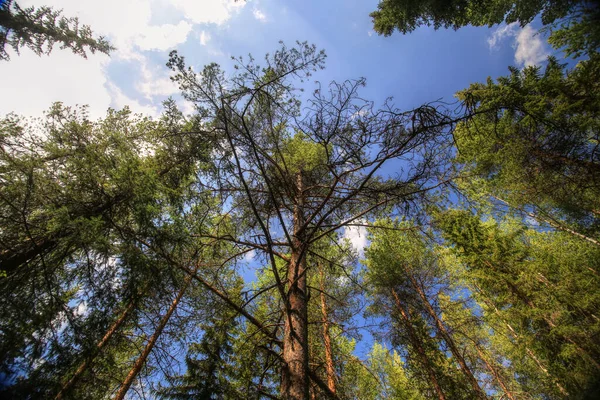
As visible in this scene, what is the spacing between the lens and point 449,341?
779cm

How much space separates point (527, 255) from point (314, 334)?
7786 mm

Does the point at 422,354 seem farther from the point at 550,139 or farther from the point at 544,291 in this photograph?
the point at 550,139

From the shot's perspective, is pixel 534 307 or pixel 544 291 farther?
pixel 534 307

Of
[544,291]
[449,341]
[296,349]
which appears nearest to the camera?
[296,349]

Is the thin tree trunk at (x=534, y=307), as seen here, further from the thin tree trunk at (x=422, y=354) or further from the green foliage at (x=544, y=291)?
the thin tree trunk at (x=422, y=354)

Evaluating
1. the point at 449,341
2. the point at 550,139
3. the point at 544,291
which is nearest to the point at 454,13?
the point at 550,139

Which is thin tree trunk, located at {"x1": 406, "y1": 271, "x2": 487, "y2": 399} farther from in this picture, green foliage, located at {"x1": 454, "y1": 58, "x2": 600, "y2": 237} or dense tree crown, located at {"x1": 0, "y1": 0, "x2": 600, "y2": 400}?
green foliage, located at {"x1": 454, "y1": 58, "x2": 600, "y2": 237}

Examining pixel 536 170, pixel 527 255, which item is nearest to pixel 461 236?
pixel 527 255

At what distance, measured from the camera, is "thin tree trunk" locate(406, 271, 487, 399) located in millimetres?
7156

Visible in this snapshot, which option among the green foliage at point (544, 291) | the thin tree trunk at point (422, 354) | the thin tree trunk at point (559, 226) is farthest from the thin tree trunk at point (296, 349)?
the thin tree trunk at point (559, 226)

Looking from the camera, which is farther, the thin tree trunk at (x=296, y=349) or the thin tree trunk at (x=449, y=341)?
the thin tree trunk at (x=449, y=341)

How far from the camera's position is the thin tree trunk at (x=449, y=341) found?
716 cm

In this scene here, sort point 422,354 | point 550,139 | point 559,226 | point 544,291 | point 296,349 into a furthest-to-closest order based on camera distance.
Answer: point 559,226 < point 422,354 < point 544,291 < point 550,139 < point 296,349

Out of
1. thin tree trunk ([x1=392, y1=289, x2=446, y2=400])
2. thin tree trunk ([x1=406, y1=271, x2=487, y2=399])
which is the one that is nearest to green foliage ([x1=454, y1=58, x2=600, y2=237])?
thin tree trunk ([x1=406, y1=271, x2=487, y2=399])
